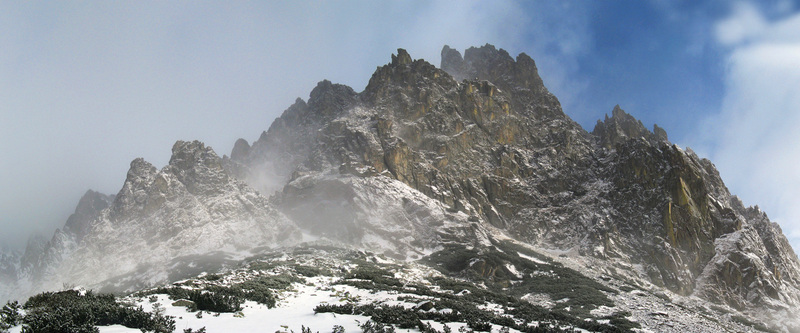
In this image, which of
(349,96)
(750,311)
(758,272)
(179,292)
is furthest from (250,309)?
(349,96)

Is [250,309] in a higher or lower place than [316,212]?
lower

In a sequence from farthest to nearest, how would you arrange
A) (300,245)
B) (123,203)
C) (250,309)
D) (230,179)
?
1. (230,179)
2. (123,203)
3. (300,245)
4. (250,309)

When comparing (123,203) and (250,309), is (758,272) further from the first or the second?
(123,203)

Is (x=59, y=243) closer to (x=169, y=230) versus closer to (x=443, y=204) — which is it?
(x=169, y=230)

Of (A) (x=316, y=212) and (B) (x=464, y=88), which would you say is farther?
(B) (x=464, y=88)

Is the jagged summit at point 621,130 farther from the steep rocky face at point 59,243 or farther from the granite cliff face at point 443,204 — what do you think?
the steep rocky face at point 59,243

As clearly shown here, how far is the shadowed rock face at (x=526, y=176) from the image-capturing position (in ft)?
350

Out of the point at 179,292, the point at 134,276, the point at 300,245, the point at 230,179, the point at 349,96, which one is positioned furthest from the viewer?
the point at 349,96

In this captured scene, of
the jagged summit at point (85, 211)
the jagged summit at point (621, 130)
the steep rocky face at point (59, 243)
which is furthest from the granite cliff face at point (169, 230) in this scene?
the jagged summit at point (621, 130)

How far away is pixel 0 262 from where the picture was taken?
164 m

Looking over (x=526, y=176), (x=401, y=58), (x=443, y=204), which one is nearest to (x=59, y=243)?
(x=443, y=204)

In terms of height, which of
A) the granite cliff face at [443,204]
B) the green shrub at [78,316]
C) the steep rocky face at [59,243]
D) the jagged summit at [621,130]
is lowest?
the steep rocky face at [59,243]

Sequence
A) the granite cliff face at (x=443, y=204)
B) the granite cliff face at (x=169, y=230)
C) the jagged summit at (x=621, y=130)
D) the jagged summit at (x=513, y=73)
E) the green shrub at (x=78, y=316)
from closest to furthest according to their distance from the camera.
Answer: the green shrub at (x=78, y=316) < the granite cliff face at (x=169, y=230) < the granite cliff face at (x=443, y=204) < the jagged summit at (x=621, y=130) < the jagged summit at (x=513, y=73)

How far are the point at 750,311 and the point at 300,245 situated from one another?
97667 millimetres
